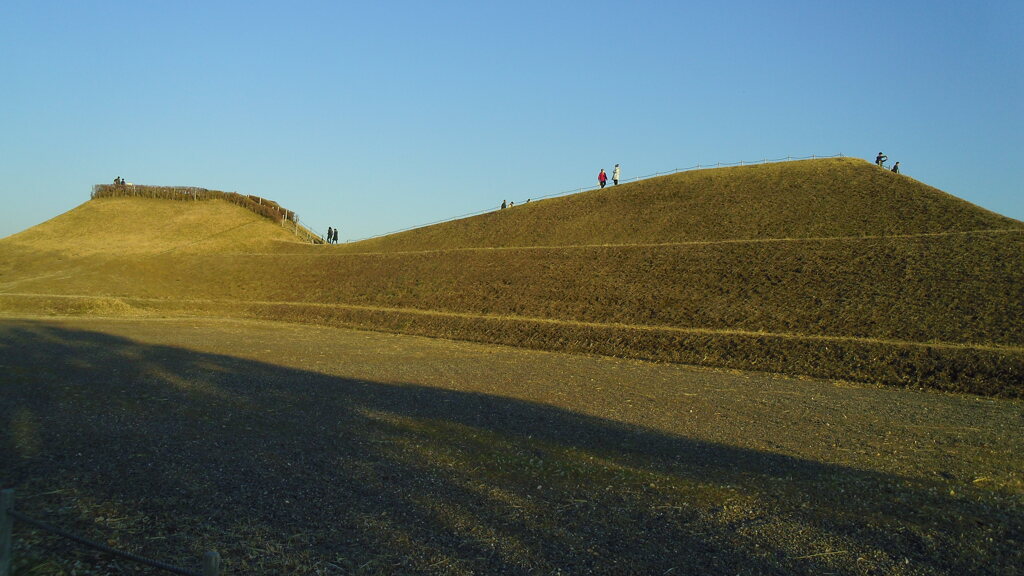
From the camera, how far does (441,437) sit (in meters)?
12.4

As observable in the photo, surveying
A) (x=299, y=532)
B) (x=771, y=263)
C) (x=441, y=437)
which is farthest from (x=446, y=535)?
(x=771, y=263)

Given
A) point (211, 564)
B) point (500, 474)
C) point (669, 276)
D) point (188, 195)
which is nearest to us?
point (211, 564)

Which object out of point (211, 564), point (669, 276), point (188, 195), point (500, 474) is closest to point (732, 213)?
point (669, 276)

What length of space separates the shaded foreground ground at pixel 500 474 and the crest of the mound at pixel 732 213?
2639 centimetres

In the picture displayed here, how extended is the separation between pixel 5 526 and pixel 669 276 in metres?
35.8

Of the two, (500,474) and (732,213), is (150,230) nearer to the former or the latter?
(732,213)

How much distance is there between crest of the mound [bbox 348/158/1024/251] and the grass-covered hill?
0.26 meters

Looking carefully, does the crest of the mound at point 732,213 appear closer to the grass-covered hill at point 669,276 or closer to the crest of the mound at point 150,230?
the grass-covered hill at point 669,276

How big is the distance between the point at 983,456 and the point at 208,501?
13.9 m

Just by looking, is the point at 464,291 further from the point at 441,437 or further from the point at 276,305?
the point at 441,437

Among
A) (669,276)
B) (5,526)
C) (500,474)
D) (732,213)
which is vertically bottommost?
(500,474)

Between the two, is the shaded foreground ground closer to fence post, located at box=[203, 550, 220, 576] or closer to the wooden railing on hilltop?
fence post, located at box=[203, 550, 220, 576]

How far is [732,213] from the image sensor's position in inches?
1969

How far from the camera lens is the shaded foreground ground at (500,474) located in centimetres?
720
